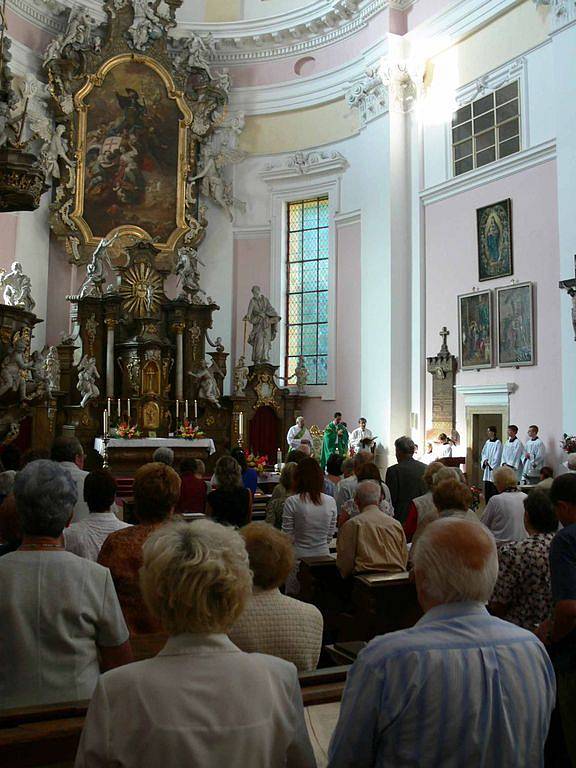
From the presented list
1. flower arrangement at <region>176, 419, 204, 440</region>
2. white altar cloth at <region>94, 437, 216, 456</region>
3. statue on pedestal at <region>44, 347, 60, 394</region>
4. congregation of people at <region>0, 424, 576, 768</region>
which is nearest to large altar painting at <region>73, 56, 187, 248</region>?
statue on pedestal at <region>44, 347, 60, 394</region>

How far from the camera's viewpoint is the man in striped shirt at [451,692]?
1765 mm

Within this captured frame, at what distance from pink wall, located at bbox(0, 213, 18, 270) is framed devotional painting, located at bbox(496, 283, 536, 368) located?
35.7 feet

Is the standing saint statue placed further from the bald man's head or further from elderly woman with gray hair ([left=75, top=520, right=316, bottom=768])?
elderly woman with gray hair ([left=75, top=520, right=316, bottom=768])

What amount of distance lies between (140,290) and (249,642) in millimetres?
15653

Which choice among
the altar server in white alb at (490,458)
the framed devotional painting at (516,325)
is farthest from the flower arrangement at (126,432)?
the framed devotional painting at (516,325)

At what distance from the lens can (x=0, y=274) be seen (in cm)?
1650

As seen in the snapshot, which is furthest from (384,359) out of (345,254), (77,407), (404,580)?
(404,580)

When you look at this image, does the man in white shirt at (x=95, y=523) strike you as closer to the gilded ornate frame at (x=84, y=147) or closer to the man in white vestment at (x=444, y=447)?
the man in white vestment at (x=444, y=447)

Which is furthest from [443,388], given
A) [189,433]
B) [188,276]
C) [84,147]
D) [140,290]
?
[84,147]

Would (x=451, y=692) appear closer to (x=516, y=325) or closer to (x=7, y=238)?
(x=516, y=325)

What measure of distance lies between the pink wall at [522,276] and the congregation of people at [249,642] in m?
10.7

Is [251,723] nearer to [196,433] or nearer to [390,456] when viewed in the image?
[196,433]

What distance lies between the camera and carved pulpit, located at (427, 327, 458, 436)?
15.9m

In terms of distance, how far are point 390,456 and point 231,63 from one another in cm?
1171
